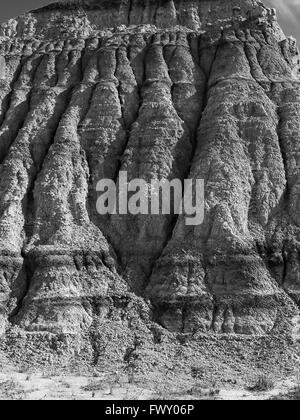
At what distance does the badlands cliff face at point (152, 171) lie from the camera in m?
39.4

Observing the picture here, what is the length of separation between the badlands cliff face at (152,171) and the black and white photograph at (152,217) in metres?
0.11

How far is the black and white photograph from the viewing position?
3625cm

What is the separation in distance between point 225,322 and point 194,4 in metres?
36.4

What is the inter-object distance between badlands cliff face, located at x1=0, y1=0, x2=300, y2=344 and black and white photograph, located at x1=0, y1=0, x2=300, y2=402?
11cm

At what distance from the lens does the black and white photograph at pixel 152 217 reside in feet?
119

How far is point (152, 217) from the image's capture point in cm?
4328

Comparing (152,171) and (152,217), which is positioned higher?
(152,171)

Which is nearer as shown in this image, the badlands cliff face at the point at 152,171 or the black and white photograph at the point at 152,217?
the black and white photograph at the point at 152,217

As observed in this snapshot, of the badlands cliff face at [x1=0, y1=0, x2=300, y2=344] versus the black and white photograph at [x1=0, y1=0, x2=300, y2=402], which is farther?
the badlands cliff face at [x1=0, y1=0, x2=300, y2=344]

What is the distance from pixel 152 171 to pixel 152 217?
3379 mm

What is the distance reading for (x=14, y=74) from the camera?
5500 centimetres

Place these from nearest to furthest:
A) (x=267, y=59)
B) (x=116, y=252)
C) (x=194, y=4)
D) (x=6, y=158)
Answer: (x=116, y=252)
(x=6, y=158)
(x=267, y=59)
(x=194, y=4)
